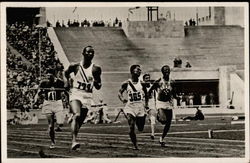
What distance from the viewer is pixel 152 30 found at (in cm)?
517

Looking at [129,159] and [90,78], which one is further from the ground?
[90,78]

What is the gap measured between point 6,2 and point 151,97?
883mm

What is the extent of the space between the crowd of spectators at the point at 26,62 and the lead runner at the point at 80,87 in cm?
8

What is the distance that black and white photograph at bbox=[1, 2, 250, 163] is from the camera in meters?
5.10

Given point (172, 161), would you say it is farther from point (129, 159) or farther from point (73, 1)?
point (73, 1)

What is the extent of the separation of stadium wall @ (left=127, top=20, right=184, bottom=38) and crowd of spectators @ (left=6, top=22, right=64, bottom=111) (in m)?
0.41

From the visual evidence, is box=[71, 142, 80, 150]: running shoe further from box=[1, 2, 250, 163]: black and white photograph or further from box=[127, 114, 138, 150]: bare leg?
box=[127, 114, 138, 150]: bare leg

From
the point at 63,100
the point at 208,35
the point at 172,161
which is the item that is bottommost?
the point at 172,161

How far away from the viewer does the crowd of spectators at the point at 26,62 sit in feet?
Result: 16.7

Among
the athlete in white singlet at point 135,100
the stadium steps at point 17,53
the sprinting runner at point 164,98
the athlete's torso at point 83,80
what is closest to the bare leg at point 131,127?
the athlete in white singlet at point 135,100

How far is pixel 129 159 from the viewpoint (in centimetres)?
509

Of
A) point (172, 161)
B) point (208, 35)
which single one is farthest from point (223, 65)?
point (172, 161)

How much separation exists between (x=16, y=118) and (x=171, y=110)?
80cm

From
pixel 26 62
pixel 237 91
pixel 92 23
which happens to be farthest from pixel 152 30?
pixel 26 62
